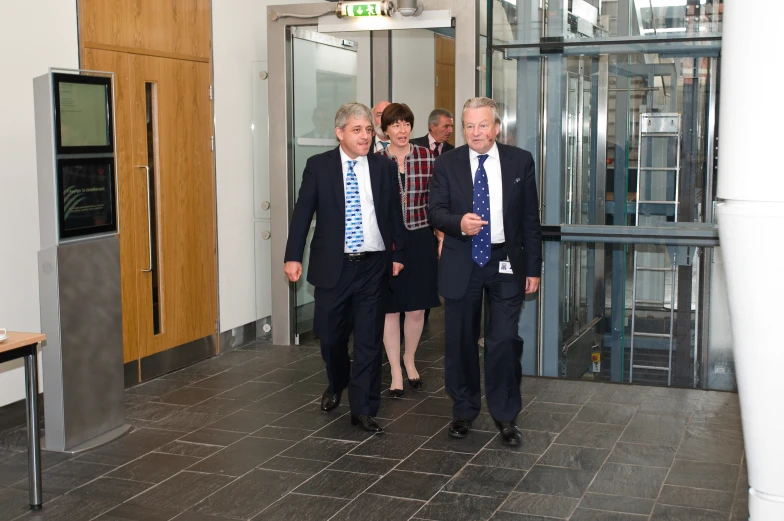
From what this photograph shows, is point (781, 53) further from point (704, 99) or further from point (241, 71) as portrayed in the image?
point (241, 71)

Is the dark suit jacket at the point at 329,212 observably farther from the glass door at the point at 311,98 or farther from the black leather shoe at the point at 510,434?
the glass door at the point at 311,98

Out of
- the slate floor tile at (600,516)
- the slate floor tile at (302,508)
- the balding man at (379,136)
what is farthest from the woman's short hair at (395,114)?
the slate floor tile at (600,516)

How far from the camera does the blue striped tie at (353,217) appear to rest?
5316mm

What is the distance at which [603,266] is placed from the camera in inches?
253

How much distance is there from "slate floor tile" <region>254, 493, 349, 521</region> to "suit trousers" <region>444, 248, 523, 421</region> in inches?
47.3

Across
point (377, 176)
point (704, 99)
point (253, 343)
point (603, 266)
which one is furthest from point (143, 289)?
point (704, 99)

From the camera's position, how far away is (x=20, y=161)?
5414 mm

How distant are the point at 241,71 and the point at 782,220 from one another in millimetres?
6403

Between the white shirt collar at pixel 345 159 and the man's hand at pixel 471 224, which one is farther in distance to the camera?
the white shirt collar at pixel 345 159

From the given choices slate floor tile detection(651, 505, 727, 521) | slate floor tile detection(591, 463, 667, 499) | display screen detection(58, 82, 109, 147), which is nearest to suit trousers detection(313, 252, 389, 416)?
slate floor tile detection(591, 463, 667, 499)

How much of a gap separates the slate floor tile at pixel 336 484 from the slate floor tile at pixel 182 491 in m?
0.42

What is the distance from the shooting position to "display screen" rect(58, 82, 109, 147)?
192 inches

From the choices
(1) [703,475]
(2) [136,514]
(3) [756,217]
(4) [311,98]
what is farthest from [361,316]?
(3) [756,217]

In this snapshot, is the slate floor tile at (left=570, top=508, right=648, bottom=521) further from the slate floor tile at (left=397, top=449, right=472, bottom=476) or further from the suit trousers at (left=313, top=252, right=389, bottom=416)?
the suit trousers at (left=313, top=252, right=389, bottom=416)
